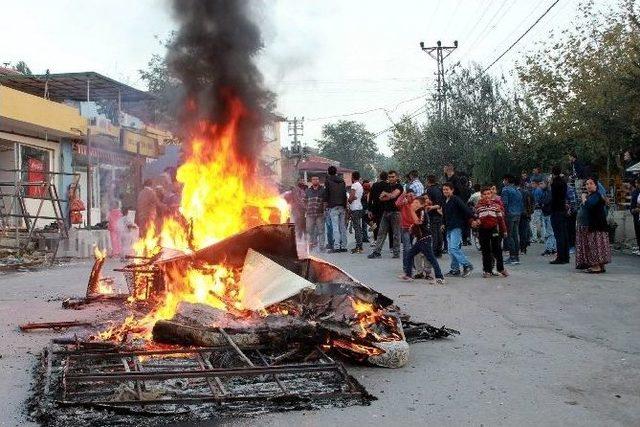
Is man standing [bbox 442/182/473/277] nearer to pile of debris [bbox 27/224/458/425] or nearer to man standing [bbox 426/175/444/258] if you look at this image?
man standing [bbox 426/175/444/258]

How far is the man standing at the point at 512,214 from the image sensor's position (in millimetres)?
13352

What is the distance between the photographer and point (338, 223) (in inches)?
640

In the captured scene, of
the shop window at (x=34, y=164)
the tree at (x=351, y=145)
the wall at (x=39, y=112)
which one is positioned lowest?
the shop window at (x=34, y=164)

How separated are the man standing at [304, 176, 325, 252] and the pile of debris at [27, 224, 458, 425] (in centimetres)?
866

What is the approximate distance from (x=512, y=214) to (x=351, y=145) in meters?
71.2

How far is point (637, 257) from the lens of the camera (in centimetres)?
1429

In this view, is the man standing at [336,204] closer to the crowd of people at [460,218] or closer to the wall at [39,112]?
the crowd of people at [460,218]

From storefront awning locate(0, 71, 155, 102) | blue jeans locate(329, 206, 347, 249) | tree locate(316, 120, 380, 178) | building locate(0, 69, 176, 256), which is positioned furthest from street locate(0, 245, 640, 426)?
tree locate(316, 120, 380, 178)

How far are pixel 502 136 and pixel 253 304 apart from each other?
22529 millimetres

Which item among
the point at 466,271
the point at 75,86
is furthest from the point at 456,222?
the point at 75,86

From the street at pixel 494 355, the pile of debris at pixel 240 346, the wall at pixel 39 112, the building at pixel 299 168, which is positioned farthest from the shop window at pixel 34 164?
the building at pixel 299 168

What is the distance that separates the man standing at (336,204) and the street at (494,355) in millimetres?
4882

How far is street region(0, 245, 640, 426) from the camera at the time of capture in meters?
4.35

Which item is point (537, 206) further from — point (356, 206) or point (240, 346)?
point (240, 346)
